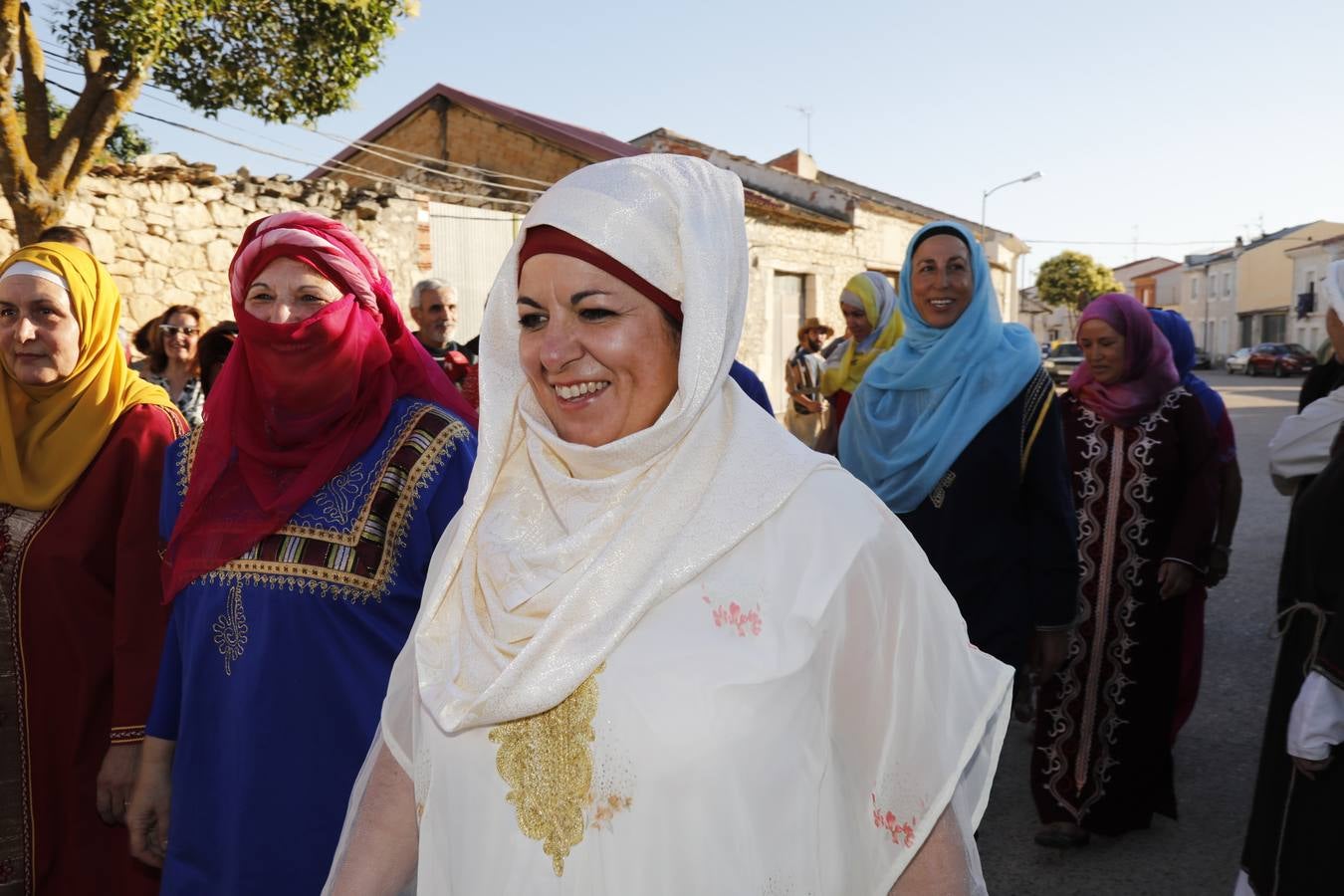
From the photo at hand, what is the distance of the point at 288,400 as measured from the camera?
2.23m

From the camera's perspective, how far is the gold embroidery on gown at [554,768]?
1.36m

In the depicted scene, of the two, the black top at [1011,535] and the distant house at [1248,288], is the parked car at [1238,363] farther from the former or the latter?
the black top at [1011,535]

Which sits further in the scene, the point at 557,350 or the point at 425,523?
the point at 425,523

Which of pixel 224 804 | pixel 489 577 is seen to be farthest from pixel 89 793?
pixel 489 577

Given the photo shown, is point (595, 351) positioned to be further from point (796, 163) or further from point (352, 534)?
point (796, 163)

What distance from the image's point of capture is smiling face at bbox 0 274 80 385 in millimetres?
2529

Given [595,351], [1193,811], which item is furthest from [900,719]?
[1193,811]

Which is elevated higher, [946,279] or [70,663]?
[946,279]

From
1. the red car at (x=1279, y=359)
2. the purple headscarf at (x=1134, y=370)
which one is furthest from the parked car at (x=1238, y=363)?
the purple headscarf at (x=1134, y=370)

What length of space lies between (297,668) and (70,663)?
0.95 metres

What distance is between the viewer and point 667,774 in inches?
51.6

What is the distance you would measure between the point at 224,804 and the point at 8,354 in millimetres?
1330

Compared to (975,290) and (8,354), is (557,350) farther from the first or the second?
(975,290)

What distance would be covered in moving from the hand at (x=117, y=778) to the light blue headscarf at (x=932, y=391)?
7.28 ft
